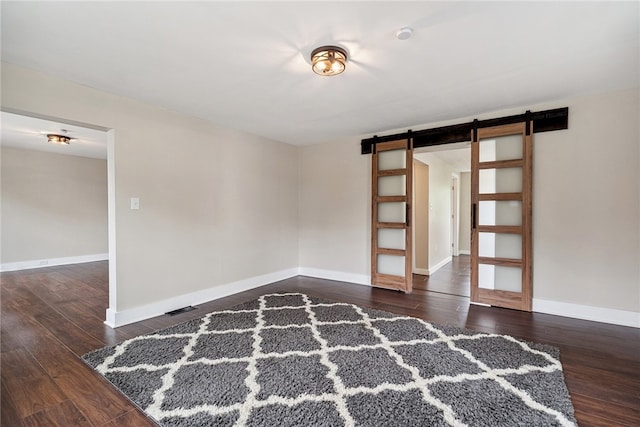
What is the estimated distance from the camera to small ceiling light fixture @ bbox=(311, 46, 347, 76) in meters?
2.04

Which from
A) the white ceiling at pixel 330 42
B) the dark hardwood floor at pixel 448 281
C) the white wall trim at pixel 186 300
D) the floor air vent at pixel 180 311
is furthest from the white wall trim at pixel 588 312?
the floor air vent at pixel 180 311

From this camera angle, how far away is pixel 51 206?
236 inches

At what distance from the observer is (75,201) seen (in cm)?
636

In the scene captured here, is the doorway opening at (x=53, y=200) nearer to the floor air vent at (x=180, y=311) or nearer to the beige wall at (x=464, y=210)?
the floor air vent at (x=180, y=311)

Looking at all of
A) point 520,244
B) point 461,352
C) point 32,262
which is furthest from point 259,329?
point 32,262

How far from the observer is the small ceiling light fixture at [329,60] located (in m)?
2.04

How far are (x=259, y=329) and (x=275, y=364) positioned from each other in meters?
0.68

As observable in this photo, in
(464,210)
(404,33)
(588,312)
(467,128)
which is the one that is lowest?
(588,312)

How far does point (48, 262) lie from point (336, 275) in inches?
239

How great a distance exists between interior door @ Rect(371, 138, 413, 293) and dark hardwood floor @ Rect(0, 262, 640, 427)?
0.31 m

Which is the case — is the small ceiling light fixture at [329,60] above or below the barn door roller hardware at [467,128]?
above

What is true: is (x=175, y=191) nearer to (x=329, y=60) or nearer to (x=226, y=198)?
(x=226, y=198)

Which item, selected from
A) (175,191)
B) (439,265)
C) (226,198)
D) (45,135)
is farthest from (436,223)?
(45,135)

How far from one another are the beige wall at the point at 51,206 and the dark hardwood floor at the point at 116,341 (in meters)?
1.63
